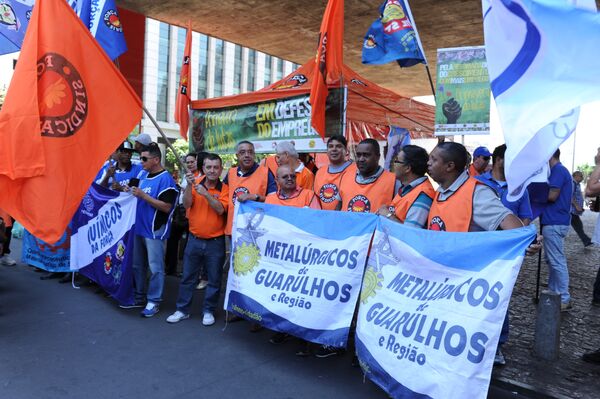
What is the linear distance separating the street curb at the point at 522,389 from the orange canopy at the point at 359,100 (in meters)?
4.24

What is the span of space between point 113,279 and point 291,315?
9.03ft

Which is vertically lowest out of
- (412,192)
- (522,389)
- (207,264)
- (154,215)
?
(522,389)

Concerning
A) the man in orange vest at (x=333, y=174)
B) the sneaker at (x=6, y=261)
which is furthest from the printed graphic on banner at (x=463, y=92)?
the sneaker at (x=6, y=261)

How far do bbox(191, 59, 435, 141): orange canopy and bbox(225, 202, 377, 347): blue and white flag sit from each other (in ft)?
9.62

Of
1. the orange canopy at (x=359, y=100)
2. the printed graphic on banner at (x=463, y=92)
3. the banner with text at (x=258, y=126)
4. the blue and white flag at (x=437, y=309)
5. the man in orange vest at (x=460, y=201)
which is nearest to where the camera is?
the blue and white flag at (x=437, y=309)

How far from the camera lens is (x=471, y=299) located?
2.91 meters

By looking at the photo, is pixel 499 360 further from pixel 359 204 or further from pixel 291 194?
pixel 291 194

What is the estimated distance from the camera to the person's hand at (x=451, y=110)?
622cm

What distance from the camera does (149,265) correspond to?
5496 mm

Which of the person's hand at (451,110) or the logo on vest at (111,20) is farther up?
the logo on vest at (111,20)

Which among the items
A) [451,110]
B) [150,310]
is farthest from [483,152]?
[150,310]

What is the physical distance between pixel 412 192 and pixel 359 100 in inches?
159

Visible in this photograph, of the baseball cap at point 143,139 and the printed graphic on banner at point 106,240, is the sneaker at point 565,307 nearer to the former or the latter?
the printed graphic on banner at point 106,240

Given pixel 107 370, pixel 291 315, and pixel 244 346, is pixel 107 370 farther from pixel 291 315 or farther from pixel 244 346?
pixel 291 315
